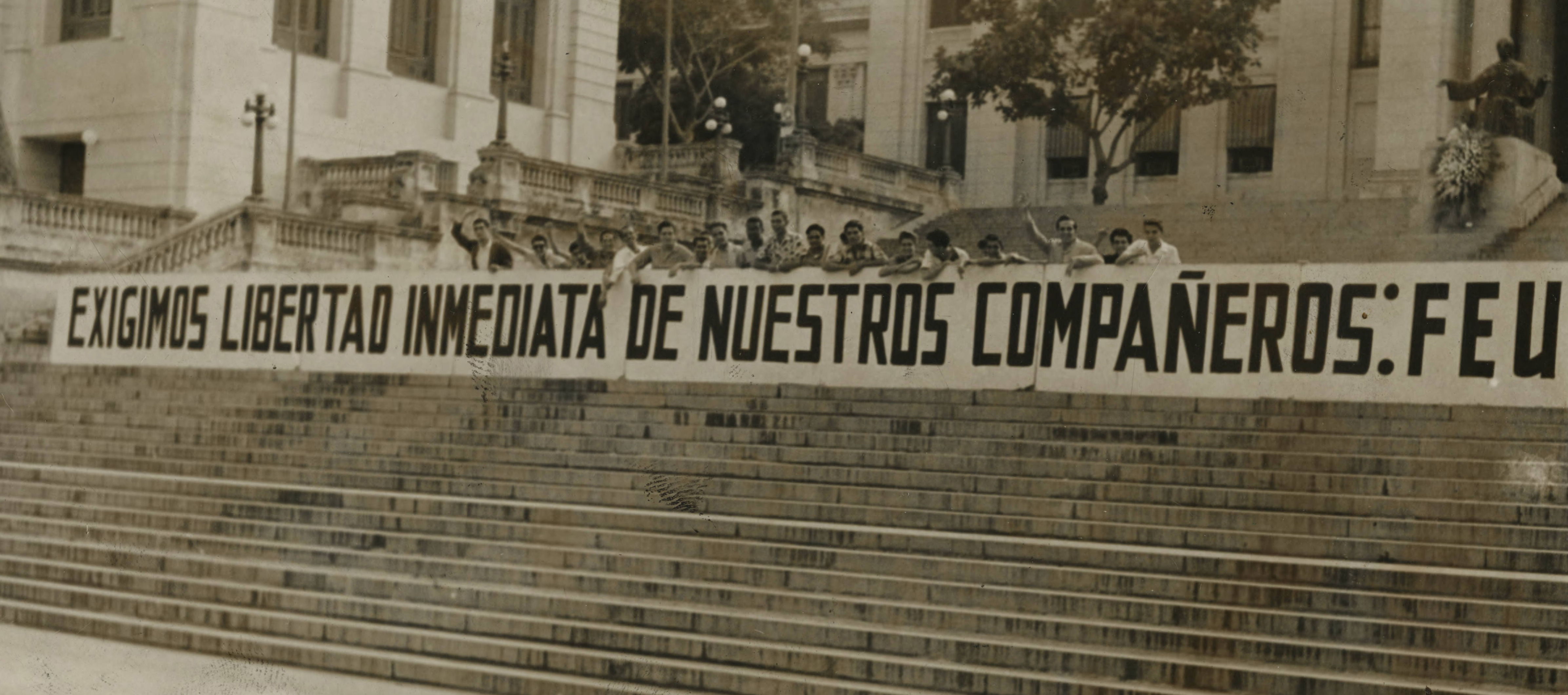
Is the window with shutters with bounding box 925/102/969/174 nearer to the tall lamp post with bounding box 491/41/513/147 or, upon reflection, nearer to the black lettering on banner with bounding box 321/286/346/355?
the tall lamp post with bounding box 491/41/513/147

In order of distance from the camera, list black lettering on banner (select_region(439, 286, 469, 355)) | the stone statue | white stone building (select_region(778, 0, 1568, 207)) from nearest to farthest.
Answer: black lettering on banner (select_region(439, 286, 469, 355)), the stone statue, white stone building (select_region(778, 0, 1568, 207))

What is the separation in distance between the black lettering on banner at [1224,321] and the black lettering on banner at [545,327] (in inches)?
230

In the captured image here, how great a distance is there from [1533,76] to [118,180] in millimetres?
24631

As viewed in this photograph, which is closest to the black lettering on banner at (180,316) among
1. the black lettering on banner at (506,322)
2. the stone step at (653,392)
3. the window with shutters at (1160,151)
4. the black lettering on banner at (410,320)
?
the stone step at (653,392)

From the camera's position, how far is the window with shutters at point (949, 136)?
42125 mm

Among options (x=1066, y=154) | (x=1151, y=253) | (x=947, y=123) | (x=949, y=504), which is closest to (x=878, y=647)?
(x=949, y=504)

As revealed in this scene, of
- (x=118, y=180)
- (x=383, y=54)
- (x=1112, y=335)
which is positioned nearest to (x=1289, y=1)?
(x=383, y=54)

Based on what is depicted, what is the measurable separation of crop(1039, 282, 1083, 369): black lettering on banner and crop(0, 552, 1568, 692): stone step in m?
3.37

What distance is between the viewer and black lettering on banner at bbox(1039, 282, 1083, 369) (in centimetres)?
1375

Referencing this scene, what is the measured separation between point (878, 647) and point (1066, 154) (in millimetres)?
33502

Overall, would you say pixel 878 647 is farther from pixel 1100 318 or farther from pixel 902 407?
pixel 1100 318

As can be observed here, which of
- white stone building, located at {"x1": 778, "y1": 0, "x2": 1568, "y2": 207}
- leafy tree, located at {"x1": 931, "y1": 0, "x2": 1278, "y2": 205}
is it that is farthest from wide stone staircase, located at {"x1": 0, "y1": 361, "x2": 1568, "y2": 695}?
leafy tree, located at {"x1": 931, "y1": 0, "x2": 1278, "y2": 205}

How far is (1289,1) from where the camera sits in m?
39.7

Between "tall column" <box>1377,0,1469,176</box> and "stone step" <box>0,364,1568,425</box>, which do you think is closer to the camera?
"stone step" <box>0,364,1568,425</box>
